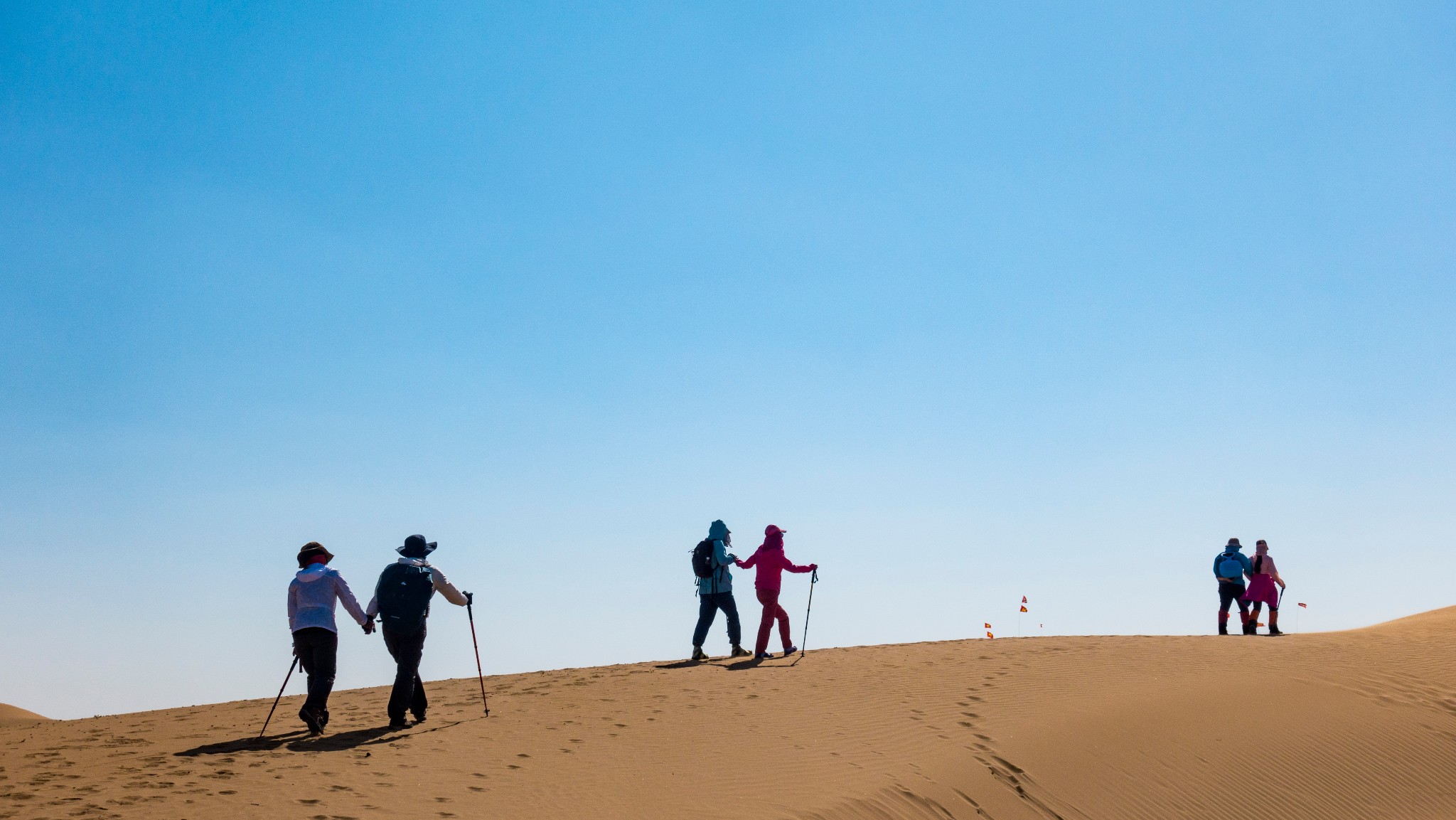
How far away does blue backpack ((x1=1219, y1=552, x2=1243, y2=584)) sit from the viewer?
71.1 ft

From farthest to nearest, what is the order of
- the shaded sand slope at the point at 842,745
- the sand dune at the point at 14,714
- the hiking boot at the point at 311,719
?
the sand dune at the point at 14,714, the hiking boot at the point at 311,719, the shaded sand slope at the point at 842,745

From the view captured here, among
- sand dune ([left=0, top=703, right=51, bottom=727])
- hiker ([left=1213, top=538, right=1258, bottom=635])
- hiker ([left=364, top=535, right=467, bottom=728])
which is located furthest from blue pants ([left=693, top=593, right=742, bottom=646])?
sand dune ([left=0, top=703, right=51, bottom=727])

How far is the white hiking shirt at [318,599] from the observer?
12.2 metres

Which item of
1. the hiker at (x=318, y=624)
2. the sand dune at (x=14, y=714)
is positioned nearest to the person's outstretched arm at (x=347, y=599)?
the hiker at (x=318, y=624)

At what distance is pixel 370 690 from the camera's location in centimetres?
1708

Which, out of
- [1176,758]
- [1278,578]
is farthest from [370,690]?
[1278,578]

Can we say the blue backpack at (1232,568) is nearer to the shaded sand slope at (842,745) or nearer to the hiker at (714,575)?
the shaded sand slope at (842,745)

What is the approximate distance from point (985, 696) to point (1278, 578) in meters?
9.89

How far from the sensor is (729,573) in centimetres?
1702

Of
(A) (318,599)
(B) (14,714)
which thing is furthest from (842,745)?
(B) (14,714)

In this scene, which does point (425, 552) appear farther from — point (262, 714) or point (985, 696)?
point (985, 696)

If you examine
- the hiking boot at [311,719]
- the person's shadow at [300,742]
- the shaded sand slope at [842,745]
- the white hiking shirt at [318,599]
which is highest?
the white hiking shirt at [318,599]

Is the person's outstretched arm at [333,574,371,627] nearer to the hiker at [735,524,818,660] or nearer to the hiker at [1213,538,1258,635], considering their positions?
the hiker at [735,524,818,660]

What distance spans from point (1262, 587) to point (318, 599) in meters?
18.4
